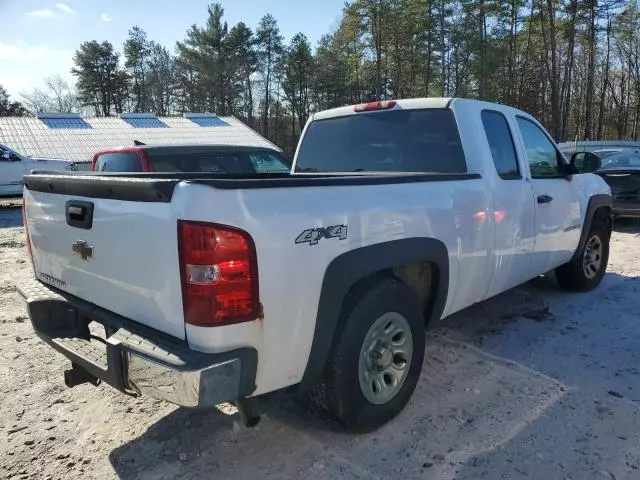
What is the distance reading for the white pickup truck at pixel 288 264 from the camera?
6.67 ft

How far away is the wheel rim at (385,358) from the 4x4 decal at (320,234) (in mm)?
591

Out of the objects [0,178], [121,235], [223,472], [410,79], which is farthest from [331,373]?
[410,79]

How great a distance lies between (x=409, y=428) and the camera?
9.56ft

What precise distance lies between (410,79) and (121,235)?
45.2 meters

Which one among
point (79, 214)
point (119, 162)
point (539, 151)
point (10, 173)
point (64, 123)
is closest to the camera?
point (79, 214)

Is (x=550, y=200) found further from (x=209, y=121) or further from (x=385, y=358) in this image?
(x=209, y=121)

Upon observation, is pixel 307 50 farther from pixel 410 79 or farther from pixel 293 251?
pixel 293 251

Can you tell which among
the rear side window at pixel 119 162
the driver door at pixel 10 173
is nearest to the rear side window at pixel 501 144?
the rear side window at pixel 119 162

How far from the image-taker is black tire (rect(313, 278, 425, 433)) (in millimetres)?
2541

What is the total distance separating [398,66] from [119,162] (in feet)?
129

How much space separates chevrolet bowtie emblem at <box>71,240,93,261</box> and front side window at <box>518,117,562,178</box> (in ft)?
11.3

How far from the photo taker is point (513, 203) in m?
3.83

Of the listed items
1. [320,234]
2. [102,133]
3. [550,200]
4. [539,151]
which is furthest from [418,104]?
[102,133]

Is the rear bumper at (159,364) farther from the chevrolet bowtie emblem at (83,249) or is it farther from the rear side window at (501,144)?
the rear side window at (501,144)
